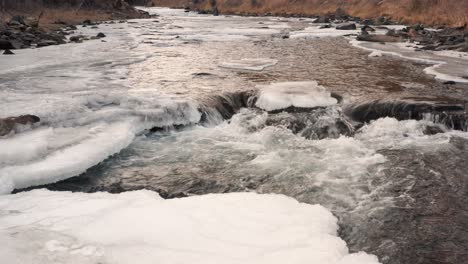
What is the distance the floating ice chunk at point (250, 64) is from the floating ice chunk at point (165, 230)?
9.80m

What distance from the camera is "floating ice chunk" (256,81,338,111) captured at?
10.3 meters

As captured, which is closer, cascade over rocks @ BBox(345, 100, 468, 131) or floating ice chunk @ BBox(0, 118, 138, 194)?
floating ice chunk @ BBox(0, 118, 138, 194)

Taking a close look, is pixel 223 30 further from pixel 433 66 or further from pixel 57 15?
pixel 433 66

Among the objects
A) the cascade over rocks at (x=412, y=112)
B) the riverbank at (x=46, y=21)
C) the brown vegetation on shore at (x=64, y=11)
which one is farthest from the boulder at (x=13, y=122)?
the brown vegetation on shore at (x=64, y=11)

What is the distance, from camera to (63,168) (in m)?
6.51

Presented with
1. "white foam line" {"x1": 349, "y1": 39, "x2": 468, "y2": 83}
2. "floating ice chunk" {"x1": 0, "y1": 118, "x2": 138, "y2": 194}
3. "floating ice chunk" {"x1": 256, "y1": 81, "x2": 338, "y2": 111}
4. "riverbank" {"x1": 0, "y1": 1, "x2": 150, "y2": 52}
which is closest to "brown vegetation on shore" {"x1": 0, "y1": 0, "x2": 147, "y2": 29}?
"riverbank" {"x1": 0, "y1": 1, "x2": 150, "y2": 52}

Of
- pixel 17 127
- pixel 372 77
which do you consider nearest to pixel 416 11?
pixel 372 77

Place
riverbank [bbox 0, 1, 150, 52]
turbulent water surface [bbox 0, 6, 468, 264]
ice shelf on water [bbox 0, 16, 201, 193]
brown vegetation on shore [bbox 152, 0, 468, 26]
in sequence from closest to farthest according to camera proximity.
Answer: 1. turbulent water surface [bbox 0, 6, 468, 264]
2. ice shelf on water [bbox 0, 16, 201, 193]
3. riverbank [bbox 0, 1, 150, 52]
4. brown vegetation on shore [bbox 152, 0, 468, 26]

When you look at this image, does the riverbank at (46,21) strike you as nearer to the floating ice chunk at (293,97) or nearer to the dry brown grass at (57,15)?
the dry brown grass at (57,15)

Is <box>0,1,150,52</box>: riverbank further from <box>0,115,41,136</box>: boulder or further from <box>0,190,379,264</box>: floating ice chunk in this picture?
<box>0,190,379,264</box>: floating ice chunk

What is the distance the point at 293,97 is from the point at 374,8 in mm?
39741

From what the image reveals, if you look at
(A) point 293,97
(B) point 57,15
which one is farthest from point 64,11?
(A) point 293,97

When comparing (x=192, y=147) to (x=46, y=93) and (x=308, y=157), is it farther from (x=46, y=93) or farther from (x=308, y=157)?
(x=46, y=93)

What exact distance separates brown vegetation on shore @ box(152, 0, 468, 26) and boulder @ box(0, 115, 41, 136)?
1240 inches
